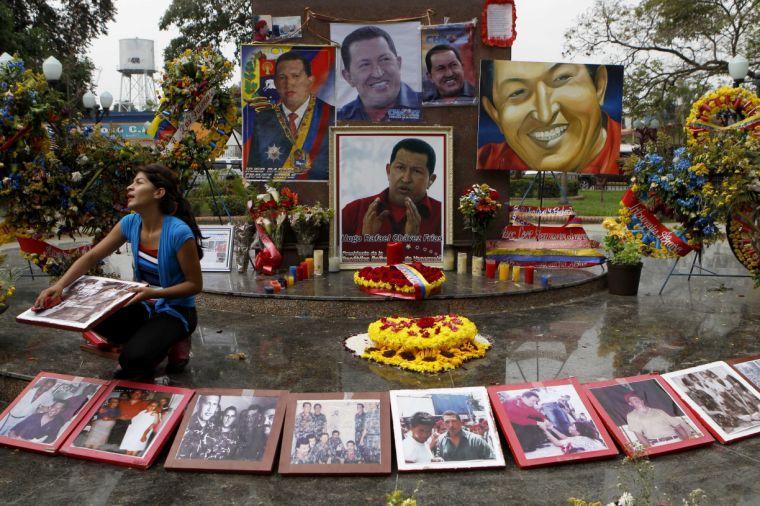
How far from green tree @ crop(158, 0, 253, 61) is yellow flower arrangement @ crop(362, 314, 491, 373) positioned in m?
23.1

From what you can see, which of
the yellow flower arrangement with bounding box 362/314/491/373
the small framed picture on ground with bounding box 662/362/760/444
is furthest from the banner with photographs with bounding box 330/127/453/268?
the small framed picture on ground with bounding box 662/362/760/444

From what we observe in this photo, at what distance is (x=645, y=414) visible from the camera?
4.05 m

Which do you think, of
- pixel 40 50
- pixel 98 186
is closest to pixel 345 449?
pixel 98 186

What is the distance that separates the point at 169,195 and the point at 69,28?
76.5 feet

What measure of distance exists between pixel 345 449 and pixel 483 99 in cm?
656

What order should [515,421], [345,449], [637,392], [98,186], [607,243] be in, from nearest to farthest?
[345,449] → [515,421] → [637,392] → [98,186] → [607,243]

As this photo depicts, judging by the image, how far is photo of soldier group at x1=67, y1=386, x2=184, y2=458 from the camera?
12.3ft

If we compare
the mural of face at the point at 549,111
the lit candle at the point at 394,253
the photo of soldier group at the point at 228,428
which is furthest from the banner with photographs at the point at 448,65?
the photo of soldier group at the point at 228,428

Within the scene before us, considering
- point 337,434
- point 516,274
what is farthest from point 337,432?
point 516,274

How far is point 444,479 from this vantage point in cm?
357

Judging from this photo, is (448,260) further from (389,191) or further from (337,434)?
(337,434)

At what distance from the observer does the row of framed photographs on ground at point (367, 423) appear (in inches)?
144

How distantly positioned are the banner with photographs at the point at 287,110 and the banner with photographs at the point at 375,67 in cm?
21

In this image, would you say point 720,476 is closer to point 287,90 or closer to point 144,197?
point 144,197
